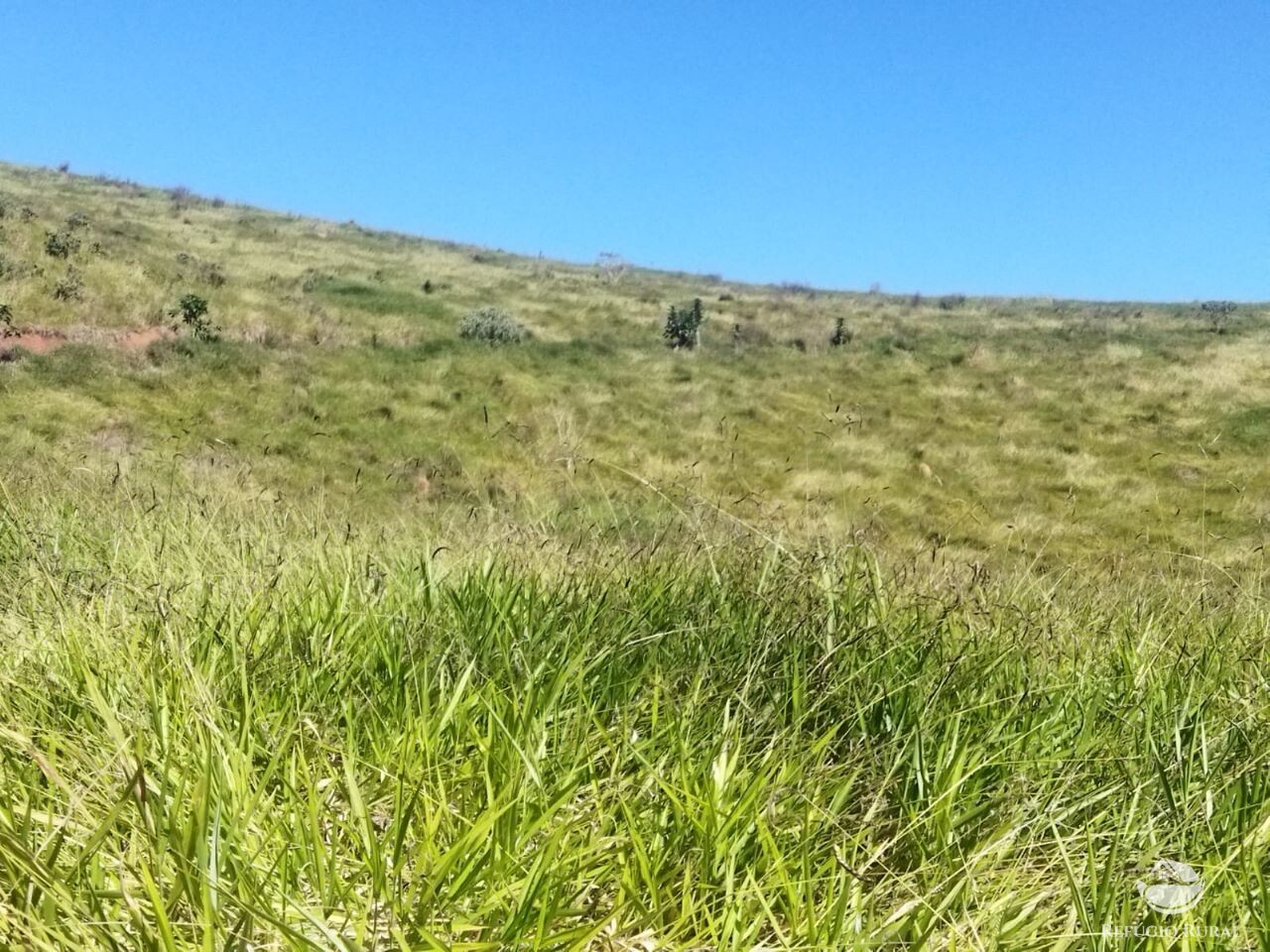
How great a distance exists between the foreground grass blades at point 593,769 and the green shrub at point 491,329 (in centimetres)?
2259

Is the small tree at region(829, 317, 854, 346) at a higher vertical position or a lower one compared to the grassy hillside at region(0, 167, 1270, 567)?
higher

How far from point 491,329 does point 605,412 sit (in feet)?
26.8

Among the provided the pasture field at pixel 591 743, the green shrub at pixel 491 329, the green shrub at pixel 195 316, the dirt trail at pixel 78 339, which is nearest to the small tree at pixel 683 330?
the green shrub at pixel 491 329

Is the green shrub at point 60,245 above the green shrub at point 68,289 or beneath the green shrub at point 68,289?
above

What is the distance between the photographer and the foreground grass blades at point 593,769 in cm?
160

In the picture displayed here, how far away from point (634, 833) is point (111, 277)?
25.9m

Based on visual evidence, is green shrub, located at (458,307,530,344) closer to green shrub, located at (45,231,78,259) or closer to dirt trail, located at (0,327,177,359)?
dirt trail, located at (0,327,177,359)

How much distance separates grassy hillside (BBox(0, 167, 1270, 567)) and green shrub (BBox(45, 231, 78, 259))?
10.3 inches

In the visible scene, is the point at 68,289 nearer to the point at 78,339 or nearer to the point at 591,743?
the point at 78,339

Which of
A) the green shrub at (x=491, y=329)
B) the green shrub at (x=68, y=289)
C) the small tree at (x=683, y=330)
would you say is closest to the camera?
the green shrub at (x=68, y=289)

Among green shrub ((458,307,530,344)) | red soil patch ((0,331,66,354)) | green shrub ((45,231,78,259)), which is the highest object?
green shrub ((45,231,78,259))

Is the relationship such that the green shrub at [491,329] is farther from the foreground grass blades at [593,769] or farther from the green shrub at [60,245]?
the foreground grass blades at [593,769]

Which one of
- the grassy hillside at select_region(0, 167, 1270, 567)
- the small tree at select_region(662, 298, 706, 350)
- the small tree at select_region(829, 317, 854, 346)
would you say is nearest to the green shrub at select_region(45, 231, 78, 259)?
the grassy hillside at select_region(0, 167, 1270, 567)

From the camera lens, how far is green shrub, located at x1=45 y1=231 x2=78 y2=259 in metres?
23.8
